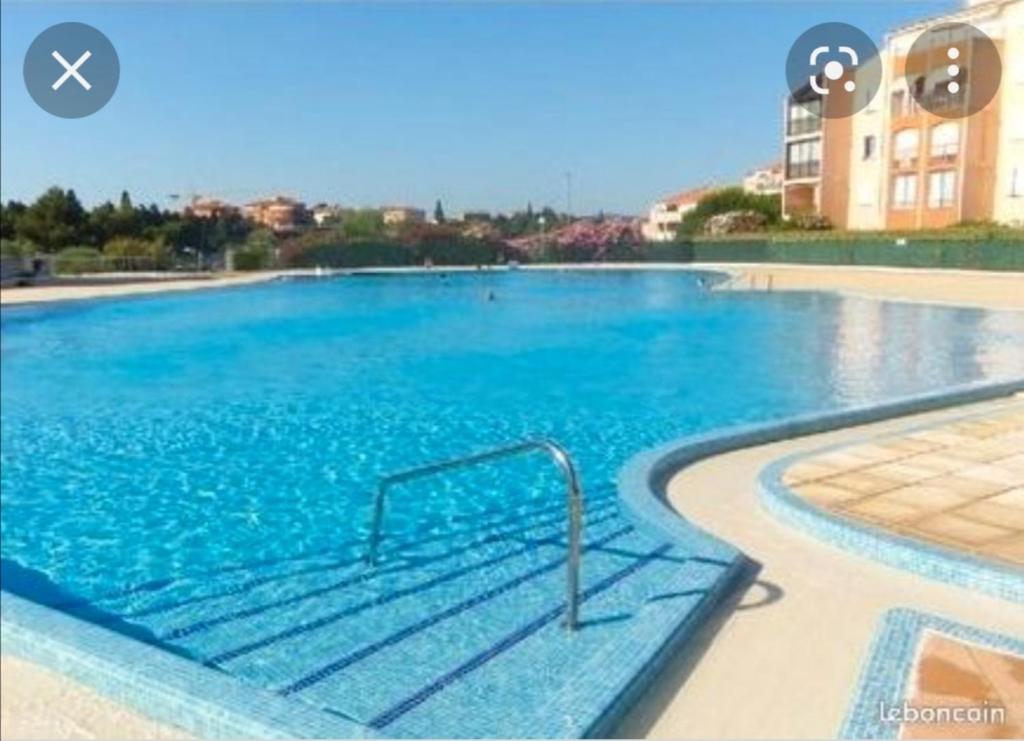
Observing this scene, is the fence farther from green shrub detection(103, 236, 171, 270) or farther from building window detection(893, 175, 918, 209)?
green shrub detection(103, 236, 171, 270)

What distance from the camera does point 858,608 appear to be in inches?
175

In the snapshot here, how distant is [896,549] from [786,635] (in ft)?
3.89

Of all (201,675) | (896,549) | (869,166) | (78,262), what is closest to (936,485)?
(896,549)

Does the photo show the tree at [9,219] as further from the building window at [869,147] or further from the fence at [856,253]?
the building window at [869,147]

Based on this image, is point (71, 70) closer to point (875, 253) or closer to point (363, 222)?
point (875, 253)

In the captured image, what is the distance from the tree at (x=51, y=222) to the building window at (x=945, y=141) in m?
47.2

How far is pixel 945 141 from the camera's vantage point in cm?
3909

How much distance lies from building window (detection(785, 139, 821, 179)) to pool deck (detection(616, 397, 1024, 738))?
46638 mm

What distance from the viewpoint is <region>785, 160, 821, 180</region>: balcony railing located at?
4853 centimetres

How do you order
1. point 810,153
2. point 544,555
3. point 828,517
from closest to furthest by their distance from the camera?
point 828,517 → point 544,555 → point 810,153

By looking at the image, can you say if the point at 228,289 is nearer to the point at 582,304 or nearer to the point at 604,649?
the point at 582,304

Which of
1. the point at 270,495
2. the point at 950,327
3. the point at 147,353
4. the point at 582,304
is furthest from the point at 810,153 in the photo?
the point at 270,495

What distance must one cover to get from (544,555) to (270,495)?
10.1 ft

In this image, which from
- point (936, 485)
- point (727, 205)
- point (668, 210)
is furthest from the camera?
point (668, 210)
